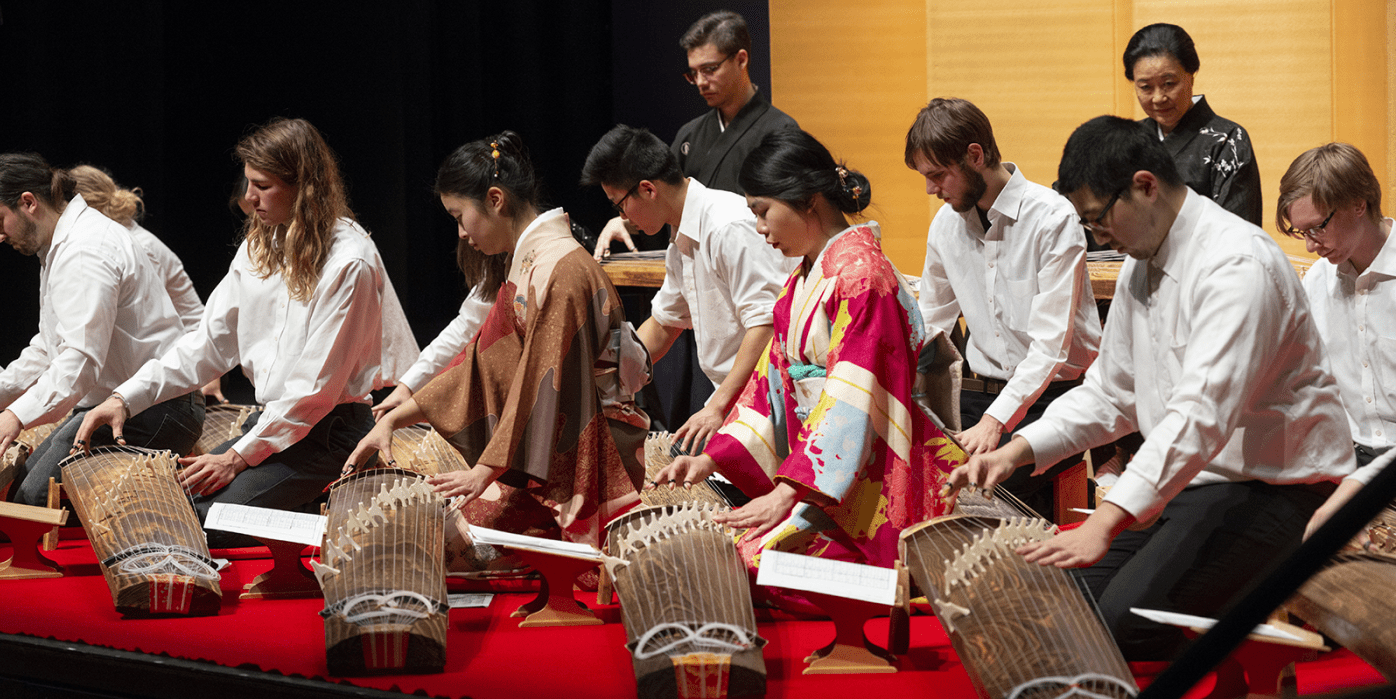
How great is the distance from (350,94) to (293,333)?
3.18m

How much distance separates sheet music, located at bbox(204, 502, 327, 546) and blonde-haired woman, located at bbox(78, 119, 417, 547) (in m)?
0.36

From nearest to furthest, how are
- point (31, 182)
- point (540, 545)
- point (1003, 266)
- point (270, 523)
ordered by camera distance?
point (540, 545) → point (270, 523) → point (1003, 266) → point (31, 182)

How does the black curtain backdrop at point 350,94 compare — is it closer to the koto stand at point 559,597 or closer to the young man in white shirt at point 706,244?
the young man in white shirt at point 706,244

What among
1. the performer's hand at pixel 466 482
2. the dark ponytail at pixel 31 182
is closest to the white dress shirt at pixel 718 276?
the performer's hand at pixel 466 482

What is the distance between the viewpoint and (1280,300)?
1.86 m

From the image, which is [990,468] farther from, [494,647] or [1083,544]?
[494,647]

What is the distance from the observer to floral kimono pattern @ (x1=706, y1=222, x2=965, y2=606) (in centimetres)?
216

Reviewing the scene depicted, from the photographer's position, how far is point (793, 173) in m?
2.40

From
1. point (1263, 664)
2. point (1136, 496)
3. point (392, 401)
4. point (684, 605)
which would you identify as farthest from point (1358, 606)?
point (392, 401)

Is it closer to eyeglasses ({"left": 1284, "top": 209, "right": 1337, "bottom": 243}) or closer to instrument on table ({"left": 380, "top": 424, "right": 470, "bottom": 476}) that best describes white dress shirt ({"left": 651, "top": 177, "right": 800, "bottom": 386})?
instrument on table ({"left": 380, "top": 424, "right": 470, "bottom": 476})

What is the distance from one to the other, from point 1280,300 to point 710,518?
3.47ft

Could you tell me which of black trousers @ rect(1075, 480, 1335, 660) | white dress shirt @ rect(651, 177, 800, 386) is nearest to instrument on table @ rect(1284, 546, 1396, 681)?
black trousers @ rect(1075, 480, 1335, 660)

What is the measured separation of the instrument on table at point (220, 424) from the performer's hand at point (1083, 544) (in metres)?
2.43

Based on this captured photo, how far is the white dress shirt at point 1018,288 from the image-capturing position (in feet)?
9.52
